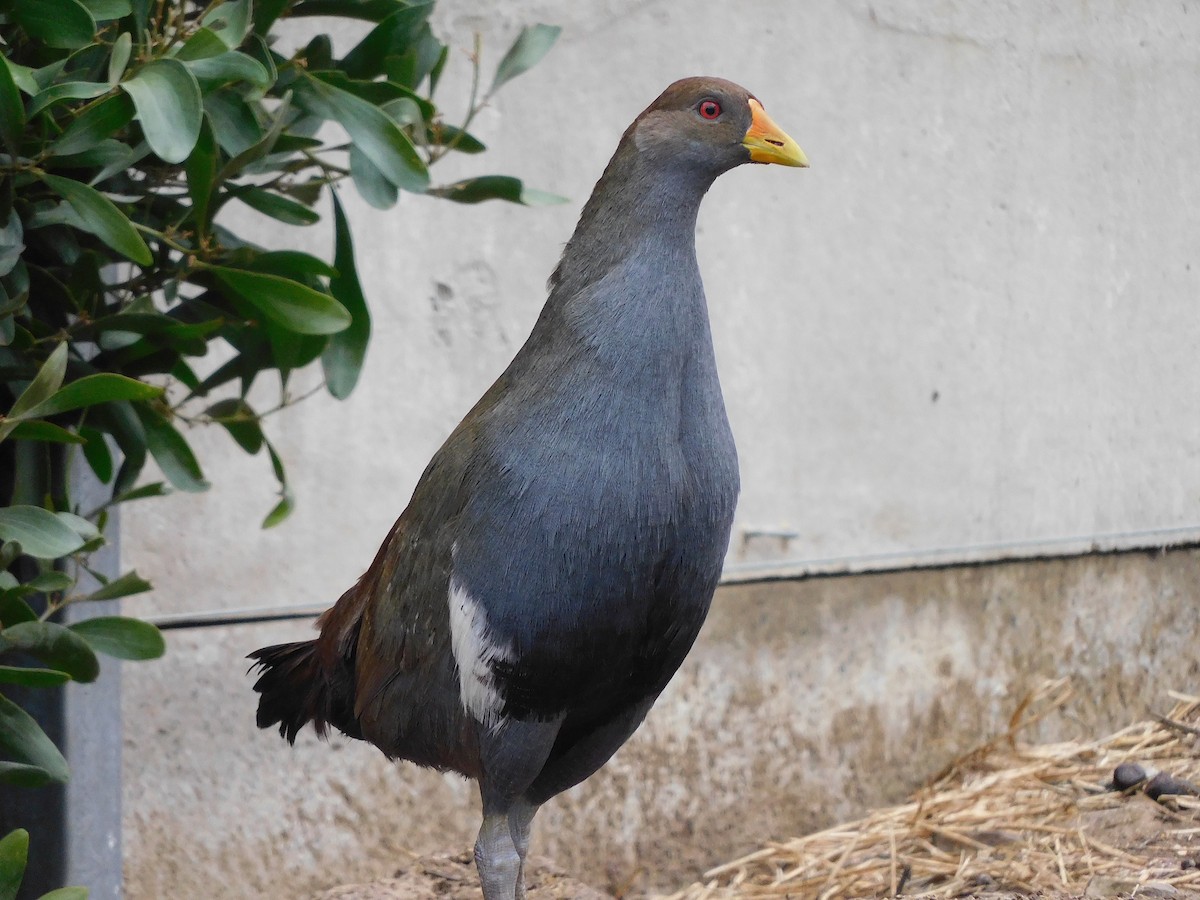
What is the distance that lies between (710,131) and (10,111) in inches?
32.2

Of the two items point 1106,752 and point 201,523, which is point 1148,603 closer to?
point 1106,752

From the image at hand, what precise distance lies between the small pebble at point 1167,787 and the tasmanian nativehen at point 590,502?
1.25 meters

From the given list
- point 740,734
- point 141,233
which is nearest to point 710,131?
point 141,233

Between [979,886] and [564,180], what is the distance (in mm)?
1636

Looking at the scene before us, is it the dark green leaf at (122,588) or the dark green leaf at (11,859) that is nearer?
the dark green leaf at (11,859)

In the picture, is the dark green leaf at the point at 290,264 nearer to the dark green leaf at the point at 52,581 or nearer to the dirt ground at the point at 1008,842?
the dark green leaf at the point at 52,581

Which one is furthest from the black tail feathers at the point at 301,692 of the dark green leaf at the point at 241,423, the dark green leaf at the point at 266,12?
the dark green leaf at the point at 266,12

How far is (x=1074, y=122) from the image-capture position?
3217 mm

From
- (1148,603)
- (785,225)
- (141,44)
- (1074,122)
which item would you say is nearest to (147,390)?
(141,44)

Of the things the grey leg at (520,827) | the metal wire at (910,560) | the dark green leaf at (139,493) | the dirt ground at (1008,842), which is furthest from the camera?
the metal wire at (910,560)

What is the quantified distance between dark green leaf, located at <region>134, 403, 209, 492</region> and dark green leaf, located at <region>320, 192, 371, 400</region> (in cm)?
24

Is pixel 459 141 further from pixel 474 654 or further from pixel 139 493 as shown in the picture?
pixel 474 654

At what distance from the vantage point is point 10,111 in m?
1.49

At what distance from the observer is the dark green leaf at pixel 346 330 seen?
6.37ft
